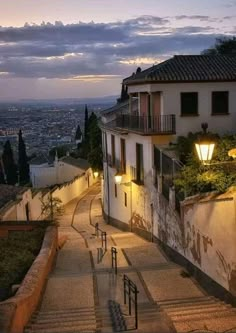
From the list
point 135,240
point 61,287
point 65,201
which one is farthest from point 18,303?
point 65,201

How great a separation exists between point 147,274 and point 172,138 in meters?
8.49

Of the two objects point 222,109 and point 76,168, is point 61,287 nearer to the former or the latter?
point 222,109

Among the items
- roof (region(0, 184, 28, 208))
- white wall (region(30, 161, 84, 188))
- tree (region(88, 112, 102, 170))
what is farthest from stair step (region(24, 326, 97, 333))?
white wall (region(30, 161, 84, 188))

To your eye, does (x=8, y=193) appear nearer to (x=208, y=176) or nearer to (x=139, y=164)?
(x=139, y=164)

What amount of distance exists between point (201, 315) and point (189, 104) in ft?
43.5

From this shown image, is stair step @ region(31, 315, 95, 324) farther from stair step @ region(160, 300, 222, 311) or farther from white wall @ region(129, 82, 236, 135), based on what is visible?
white wall @ region(129, 82, 236, 135)

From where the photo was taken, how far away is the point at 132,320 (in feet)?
35.8

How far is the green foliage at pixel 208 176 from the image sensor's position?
12.3 meters

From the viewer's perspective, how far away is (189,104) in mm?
22703

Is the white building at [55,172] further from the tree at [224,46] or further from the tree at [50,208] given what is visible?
the tree at [224,46]

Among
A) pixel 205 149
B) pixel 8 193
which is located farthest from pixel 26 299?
pixel 8 193

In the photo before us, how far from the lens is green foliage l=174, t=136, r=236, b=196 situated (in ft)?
40.2

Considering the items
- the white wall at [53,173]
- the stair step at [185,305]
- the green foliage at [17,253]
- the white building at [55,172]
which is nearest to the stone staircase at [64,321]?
the stair step at [185,305]

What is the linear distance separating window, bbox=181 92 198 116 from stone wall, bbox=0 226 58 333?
9225mm
